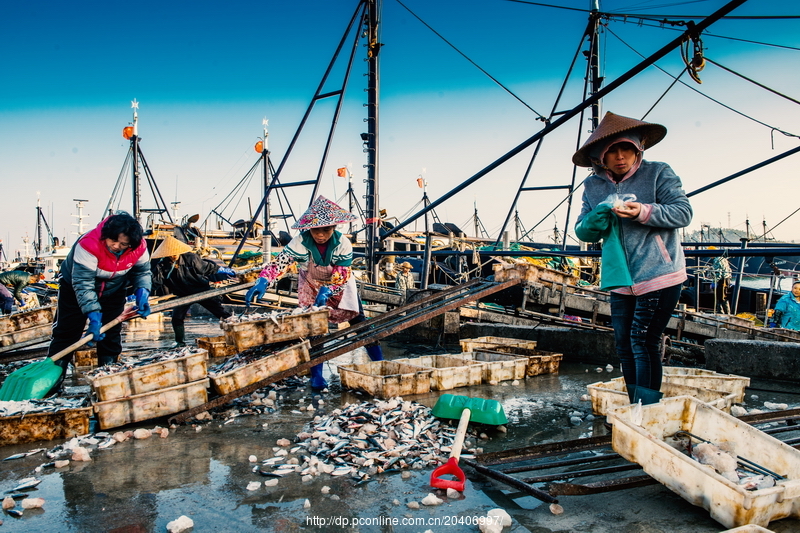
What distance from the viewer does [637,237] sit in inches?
138

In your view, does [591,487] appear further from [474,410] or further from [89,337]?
[89,337]

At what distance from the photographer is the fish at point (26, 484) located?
9.82ft

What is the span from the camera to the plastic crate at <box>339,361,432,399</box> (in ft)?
16.2

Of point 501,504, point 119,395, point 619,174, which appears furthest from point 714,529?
point 119,395

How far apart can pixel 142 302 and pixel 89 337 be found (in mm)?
702

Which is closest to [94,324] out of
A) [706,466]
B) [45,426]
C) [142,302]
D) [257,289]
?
[142,302]

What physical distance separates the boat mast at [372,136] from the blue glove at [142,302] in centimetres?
554

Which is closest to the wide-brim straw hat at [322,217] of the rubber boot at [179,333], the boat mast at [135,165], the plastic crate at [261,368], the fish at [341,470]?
the plastic crate at [261,368]

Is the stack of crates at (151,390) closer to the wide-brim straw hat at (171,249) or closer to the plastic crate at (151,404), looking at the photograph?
the plastic crate at (151,404)

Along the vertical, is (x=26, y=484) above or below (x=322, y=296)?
below

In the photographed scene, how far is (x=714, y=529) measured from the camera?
7.61ft

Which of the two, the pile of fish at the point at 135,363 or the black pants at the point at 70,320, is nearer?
the pile of fish at the point at 135,363

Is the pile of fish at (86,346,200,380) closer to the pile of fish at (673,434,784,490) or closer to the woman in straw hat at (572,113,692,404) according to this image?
the woman in straw hat at (572,113,692,404)

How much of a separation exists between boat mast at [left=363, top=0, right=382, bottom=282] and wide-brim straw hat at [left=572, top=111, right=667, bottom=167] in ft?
22.9
